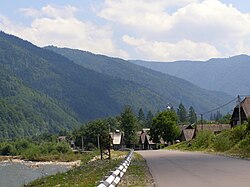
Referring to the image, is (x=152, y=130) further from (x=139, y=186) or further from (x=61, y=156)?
(x=139, y=186)

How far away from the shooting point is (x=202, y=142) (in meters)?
60.8

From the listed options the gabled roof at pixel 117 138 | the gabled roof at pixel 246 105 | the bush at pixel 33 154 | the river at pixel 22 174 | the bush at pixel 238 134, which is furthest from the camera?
the gabled roof at pixel 117 138

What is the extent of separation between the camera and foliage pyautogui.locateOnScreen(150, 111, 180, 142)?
10956cm

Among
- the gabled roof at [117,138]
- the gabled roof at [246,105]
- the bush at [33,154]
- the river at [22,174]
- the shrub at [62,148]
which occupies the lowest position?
the river at [22,174]

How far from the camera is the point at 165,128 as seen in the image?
110312mm

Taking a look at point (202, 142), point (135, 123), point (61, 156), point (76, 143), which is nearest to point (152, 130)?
point (61, 156)

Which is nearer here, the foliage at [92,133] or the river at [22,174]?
the river at [22,174]

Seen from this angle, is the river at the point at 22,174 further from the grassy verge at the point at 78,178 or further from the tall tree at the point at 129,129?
the tall tree at the point at 129,129

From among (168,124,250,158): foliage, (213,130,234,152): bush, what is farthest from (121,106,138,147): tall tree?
(213,130,234,152): bush

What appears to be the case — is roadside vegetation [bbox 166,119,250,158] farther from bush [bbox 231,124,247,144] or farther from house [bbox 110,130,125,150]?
house [bbox 110,130,125,150]

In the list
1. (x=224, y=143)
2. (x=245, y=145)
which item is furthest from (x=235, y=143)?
(x=245, y=145)

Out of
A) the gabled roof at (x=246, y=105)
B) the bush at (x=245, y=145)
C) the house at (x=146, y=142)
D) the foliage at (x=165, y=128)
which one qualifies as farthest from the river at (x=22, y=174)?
the house at (x=146, y=142)

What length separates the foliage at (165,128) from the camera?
359ft

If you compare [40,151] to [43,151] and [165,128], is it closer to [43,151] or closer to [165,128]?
[43,151]
